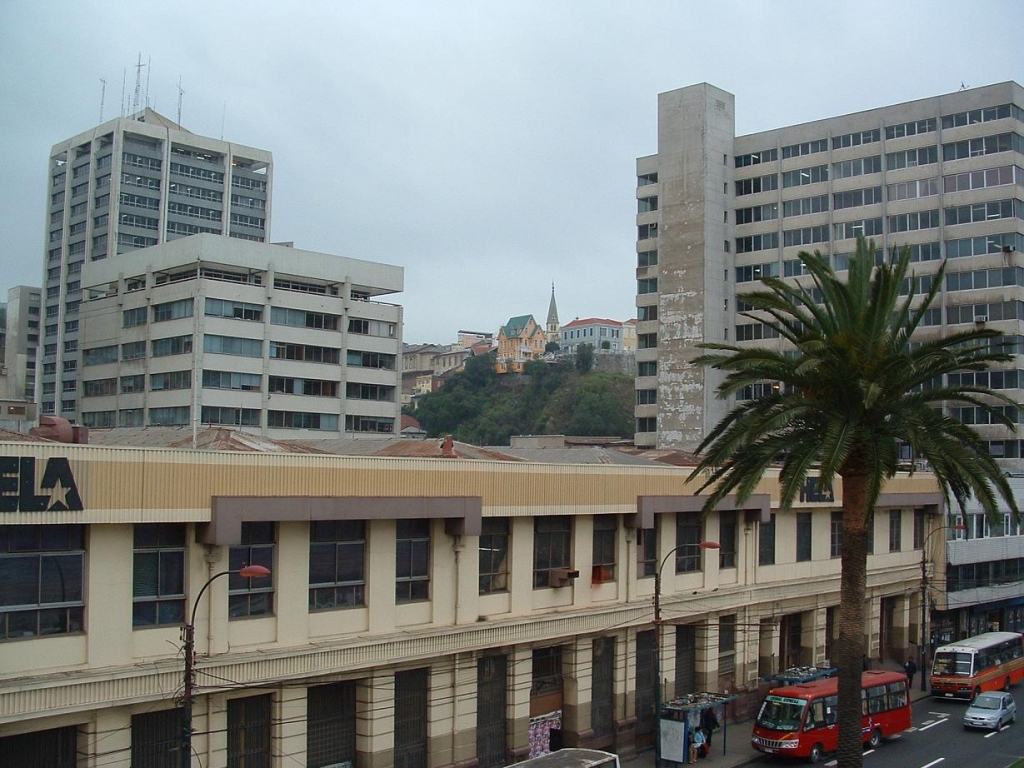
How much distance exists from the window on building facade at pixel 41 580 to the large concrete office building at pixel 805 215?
225 feet

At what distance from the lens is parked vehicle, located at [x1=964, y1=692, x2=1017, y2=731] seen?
41.7 metres

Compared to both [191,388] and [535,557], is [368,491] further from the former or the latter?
[191,388]

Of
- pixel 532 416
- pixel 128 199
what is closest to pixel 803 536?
pixel 128 199

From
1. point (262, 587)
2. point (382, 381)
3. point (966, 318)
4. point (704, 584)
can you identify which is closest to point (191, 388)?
point (382, 381)

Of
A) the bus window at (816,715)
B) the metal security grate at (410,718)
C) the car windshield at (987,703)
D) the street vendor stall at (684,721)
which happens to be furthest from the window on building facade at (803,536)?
the metal security grate at (410,718)

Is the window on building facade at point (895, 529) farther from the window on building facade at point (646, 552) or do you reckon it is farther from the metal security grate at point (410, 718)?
the metal security grate at point (410, 718)

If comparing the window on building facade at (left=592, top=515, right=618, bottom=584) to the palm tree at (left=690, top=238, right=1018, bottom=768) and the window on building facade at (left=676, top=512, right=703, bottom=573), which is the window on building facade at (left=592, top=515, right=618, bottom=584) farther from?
the palm tree at (left=690, top=238, right=1018, bottom=768)

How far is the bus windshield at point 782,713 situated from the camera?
36.2 m

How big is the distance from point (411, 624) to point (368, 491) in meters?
4.54

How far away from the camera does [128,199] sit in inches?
5335

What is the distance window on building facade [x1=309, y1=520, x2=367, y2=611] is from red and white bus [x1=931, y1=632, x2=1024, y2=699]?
32256mm

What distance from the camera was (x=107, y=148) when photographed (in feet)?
447

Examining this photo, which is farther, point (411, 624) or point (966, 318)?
point (966, 318)

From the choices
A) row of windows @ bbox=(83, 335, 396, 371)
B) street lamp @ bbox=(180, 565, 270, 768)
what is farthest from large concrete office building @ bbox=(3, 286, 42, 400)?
street lamp @ bbox=(180, 565, 270, 768)
